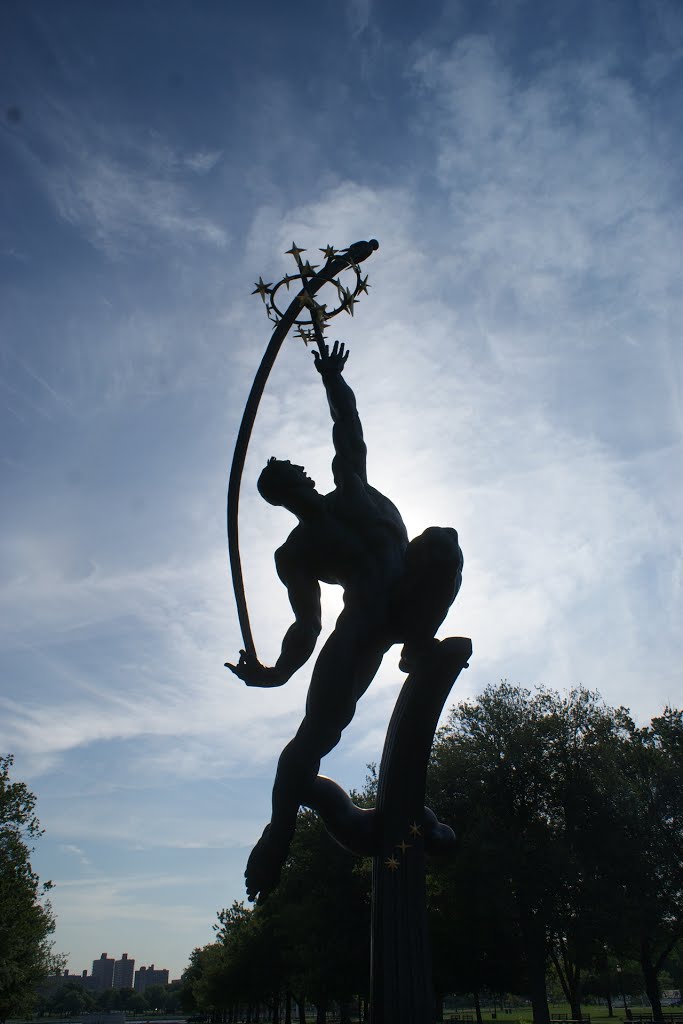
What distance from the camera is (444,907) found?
26.8 meters

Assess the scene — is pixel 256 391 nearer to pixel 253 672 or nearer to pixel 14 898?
pixel 253 672

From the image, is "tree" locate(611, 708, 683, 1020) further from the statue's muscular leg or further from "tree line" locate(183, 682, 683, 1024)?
the statue's muscular leg

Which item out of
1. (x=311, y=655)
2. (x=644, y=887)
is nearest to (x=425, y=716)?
(x=311, y=655)

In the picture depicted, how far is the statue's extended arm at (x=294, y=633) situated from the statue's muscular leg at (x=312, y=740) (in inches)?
21.1

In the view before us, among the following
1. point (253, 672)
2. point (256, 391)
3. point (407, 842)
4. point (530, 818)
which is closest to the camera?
point (407, 842)

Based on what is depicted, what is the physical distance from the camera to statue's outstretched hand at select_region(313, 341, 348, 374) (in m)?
6.30

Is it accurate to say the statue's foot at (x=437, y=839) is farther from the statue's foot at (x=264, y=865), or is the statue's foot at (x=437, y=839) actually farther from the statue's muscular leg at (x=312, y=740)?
the statue's foot at (x=264, y=865)

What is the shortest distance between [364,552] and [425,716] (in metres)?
1.38

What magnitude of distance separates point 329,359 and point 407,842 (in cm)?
398

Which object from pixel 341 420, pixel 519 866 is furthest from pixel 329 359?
pixel 519 866

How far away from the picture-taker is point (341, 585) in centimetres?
608

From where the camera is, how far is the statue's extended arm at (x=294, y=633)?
615cm

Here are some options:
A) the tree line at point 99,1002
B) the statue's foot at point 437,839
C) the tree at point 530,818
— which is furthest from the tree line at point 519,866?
the tree line at point 99,1002

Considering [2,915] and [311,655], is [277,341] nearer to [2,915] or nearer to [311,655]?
[311,655]
